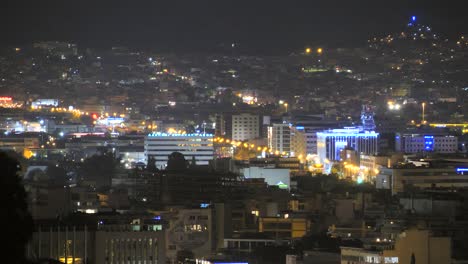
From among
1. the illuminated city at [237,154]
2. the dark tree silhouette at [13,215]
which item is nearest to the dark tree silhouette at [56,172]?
the illuminated city at [237,154]

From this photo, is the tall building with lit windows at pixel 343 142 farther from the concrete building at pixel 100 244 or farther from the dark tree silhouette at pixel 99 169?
the concrete building at pixel 100 244

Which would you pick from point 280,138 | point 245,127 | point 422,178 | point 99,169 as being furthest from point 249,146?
point 422,178

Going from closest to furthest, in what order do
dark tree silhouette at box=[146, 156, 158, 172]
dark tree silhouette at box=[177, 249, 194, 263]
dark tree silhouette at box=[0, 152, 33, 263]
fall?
dark tree silhouette at box=[0, 152, 33, 263]
dark tree silhouette at box=[177, 249, 194, 263]
dark tree silhouette at box=[146, 156, 158, 172]

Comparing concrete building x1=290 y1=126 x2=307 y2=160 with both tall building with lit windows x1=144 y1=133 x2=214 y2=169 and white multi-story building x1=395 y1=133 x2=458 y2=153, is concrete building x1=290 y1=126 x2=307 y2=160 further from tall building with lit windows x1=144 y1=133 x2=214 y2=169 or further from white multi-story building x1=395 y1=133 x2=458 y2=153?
tall building with lit windows x1=144 y1=133 x2=214 y2=169

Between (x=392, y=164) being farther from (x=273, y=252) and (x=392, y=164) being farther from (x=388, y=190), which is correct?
(x=273, y=252)

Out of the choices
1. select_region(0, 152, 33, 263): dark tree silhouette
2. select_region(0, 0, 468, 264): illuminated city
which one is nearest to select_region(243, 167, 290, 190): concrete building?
select_region(0, 0, 468, 264): illuminated city
